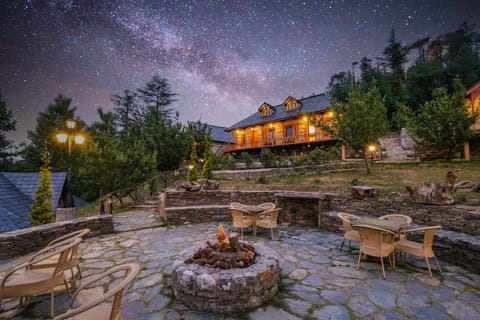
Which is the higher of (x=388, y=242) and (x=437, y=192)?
(x=437, y=192)

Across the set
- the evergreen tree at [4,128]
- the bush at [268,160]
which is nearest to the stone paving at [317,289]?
the bush at [268,160]

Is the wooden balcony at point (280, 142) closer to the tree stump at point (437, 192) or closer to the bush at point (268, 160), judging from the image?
the bush at point (268, 160)

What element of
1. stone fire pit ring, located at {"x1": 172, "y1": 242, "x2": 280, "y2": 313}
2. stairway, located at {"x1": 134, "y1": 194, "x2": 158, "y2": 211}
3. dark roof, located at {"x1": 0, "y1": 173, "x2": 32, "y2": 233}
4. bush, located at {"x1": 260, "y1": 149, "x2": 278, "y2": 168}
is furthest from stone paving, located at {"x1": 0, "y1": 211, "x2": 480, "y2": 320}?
bush, located at {"x1": 260, "y1": 149, "x2": 278, "y2": 168}

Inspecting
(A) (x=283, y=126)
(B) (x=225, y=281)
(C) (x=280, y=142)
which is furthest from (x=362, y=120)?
(A) (x=283, y=126)

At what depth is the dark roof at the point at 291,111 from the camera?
811 inches

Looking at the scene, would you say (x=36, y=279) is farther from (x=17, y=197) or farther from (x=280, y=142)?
(x=280, y=142)

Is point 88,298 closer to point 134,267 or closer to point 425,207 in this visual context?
point 134,267

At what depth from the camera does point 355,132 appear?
30.3 feet

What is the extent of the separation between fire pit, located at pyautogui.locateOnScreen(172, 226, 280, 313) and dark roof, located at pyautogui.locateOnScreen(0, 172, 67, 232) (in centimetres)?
694

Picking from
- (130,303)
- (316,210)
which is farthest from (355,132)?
(130,303)

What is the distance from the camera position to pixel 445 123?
10.8m

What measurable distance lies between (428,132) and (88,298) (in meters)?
14.8

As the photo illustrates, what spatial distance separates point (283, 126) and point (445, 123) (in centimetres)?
1346

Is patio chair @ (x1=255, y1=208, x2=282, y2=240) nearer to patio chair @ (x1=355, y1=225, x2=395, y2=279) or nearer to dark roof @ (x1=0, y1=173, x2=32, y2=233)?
patio chair @ (x1=355, y1=225, x2=395, y2=279)
